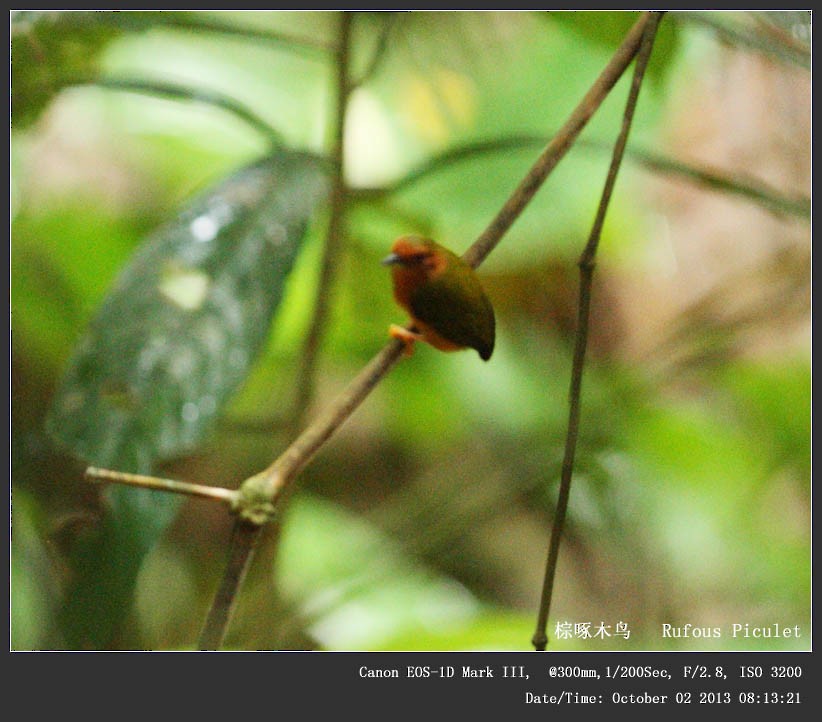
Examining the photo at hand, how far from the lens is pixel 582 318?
60 centimetres

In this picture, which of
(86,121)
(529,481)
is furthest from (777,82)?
(86,121)

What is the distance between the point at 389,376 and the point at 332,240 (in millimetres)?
312

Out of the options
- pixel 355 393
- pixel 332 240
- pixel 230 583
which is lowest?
pixel 230 583

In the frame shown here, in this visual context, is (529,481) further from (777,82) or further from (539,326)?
(777,82)

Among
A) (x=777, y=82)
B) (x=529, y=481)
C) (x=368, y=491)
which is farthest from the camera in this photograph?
(x=368, y=491)

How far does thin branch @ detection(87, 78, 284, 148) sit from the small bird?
0.43 m

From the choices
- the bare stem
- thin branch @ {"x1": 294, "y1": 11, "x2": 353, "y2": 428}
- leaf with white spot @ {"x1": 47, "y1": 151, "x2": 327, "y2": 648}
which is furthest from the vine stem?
thin branch @ {"x1": 294, "y1": 11, "x2": 353, "y2": 428}

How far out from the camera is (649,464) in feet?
4.19

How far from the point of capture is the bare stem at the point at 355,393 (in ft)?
1.86

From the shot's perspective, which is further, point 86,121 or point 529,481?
point 86,121

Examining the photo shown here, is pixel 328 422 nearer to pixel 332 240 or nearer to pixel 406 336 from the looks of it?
pixel 406 336

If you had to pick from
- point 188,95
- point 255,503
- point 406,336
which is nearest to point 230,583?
point 255,503

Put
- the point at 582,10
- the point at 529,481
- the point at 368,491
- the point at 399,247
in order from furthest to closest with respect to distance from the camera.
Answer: the point at 368,491, the point at 529,481, the point at 582,10, the point at 399,247
